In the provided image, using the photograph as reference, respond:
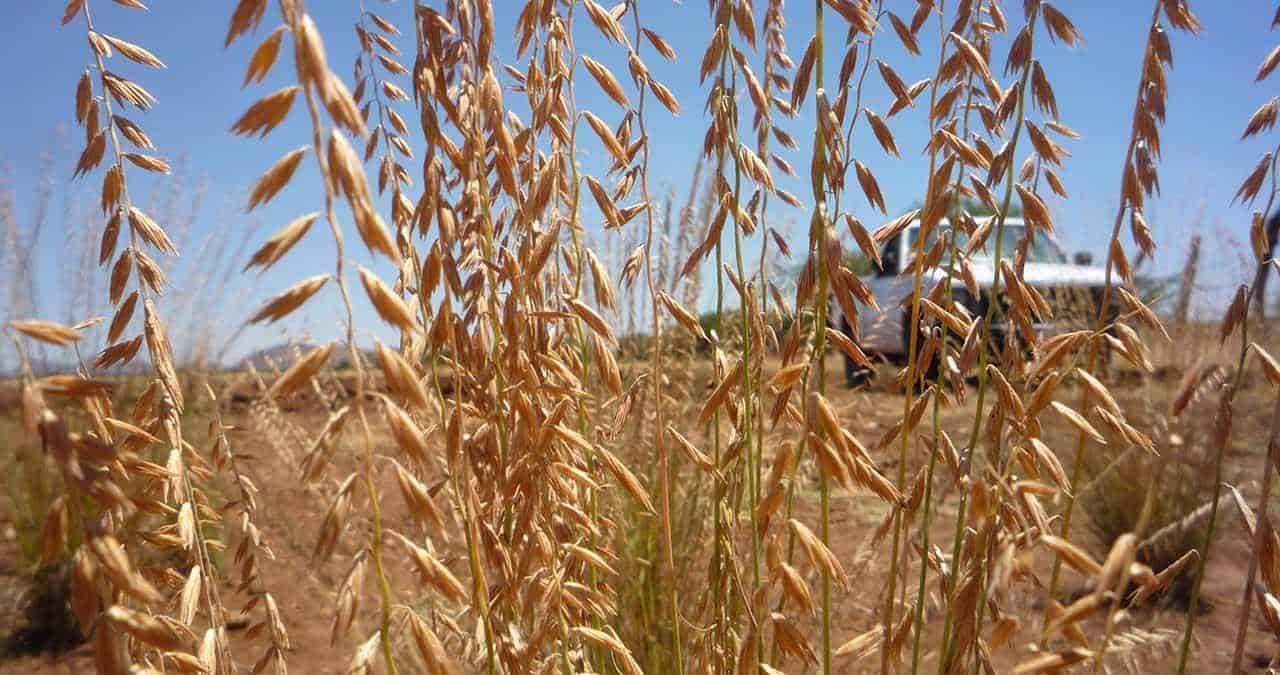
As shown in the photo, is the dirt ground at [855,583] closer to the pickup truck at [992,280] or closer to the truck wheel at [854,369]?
the truck wheel at [854,369]

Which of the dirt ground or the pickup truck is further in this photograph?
the pickup truck

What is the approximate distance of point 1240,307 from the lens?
864 mm

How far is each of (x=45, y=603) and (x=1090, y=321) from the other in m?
5.15

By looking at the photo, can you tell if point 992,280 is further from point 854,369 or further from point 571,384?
point 571,384

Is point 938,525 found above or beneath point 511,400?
beneath

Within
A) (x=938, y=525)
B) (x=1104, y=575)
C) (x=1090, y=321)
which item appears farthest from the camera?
(x=1090, y=321)

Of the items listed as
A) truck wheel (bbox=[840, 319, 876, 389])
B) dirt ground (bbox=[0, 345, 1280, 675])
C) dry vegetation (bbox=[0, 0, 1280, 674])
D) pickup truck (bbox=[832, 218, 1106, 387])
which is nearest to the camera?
dry vegetation (bbox=[0, 0, 1280, 674])

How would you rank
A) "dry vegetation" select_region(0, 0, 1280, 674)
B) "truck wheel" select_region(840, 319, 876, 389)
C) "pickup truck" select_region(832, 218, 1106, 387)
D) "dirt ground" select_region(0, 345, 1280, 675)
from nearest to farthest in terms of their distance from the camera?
"dry vegetation" select_region(0, 0, 1280, 674) → "truck wheel" select_region(840, 319, 876, 389) → "dirt ground" select_region(0, 345, 1280, 675) → "pickup truck" select_region(832, 218, 1106, 387)

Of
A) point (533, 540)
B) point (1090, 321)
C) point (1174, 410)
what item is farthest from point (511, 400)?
point (1090, 321)

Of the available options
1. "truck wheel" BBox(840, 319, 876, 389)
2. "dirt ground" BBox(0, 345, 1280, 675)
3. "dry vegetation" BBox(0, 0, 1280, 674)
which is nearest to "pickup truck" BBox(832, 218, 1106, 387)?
"truck wheel" BBox(840, 319, 876, 389)

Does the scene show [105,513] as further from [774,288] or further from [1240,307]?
[1240,307]

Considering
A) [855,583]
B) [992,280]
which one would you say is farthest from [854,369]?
[855,583]

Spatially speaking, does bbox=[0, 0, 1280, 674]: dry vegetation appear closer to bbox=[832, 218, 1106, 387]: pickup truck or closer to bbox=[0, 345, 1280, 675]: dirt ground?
bbox=[0, 345, 1280, 675]: dirt ground

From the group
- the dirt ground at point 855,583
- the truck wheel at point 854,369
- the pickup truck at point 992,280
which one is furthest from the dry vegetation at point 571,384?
the pickup truck at point 992,280
